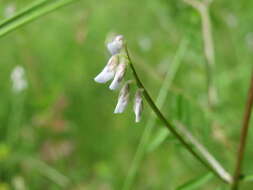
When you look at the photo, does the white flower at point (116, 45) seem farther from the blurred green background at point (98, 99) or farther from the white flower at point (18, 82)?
the white flower at point (18, 82)

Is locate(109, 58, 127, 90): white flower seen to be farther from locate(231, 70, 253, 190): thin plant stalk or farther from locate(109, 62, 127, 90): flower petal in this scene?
locate(231, 70, 253, 190): thin plant stalk

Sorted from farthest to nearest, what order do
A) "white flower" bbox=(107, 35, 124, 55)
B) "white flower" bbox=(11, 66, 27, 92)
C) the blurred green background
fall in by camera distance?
"white flower" bbox=(11, 66, 27, 92) < the blurred green background < "white flower" bbox=(107, 35, 124, 55)

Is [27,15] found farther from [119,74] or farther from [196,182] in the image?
[196,182]

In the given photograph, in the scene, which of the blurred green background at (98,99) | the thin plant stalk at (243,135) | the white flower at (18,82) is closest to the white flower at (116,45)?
Answer: the thin plant stalk at (243,135)

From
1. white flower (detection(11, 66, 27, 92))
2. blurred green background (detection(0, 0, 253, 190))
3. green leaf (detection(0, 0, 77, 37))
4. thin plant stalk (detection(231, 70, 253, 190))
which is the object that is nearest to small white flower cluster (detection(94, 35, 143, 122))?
green leaf (detection(0, 0, 77, 37))

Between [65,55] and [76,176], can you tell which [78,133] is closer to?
[76,176]

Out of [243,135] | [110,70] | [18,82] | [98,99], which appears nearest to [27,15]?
[110,70]

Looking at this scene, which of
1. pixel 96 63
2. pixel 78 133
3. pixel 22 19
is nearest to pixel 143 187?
pixel 78 133

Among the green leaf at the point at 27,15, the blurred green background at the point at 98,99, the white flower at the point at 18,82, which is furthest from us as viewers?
the white flower at the point at 18,82
